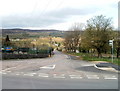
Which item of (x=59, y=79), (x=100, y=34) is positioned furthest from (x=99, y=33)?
(x=59, y=79)

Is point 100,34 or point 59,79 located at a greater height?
point 100,34

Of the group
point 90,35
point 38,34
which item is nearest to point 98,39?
point 90,35

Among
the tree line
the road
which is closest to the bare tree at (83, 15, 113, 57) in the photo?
the tree line

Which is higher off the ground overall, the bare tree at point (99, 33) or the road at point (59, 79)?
the bare tree at point (99, 33)

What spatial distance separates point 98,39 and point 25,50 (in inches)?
736

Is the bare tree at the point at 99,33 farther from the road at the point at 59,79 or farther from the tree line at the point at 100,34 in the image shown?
the road at the point at 59,79

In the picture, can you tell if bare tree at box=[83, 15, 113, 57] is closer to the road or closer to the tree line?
the tree line

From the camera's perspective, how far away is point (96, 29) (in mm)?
39875

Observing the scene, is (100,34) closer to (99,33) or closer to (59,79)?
(99,33)

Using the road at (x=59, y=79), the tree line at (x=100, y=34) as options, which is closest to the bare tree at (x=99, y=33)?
the tree line at (x=100, y=34)

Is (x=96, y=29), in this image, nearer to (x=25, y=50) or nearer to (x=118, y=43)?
(x=118, y=43)

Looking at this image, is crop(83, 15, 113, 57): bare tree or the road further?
crop(83, 15, 113, 57): bare tree

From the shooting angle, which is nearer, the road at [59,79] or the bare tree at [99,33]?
the road at [59,79]

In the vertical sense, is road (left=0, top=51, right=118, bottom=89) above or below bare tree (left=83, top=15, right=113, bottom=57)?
→ below
